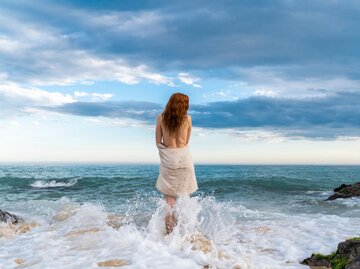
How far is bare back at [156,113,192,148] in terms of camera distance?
6516mm

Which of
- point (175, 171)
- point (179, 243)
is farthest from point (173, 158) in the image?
point (179, 243)

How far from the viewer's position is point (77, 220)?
9430mm

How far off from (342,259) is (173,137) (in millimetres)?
3072

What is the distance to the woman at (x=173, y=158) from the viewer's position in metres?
6.50

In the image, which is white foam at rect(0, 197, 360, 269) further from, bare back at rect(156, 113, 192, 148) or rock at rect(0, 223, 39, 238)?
bare back at rect(156, 113, 192, 148)

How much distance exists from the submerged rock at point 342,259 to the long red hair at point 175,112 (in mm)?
2819

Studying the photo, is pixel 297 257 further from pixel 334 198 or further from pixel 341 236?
pixel 334 198

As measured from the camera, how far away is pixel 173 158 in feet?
21.4

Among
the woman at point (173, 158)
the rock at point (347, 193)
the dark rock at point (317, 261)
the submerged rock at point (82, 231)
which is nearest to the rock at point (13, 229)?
the submerged rock at point (82, 231)

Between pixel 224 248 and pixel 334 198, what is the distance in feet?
43.8

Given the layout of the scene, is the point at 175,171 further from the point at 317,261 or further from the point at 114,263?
the point at 317,261

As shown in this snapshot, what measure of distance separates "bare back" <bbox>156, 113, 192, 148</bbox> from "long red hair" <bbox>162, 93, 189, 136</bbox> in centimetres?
7

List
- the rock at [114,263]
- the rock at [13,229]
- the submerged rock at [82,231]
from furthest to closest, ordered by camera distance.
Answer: the rock at [13,229], the submerged rock at [82,231], the rock at [114,263]

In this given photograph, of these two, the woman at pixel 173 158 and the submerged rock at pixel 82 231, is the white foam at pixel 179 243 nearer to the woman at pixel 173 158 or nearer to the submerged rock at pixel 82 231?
the submerged rock at pixel 82 231
